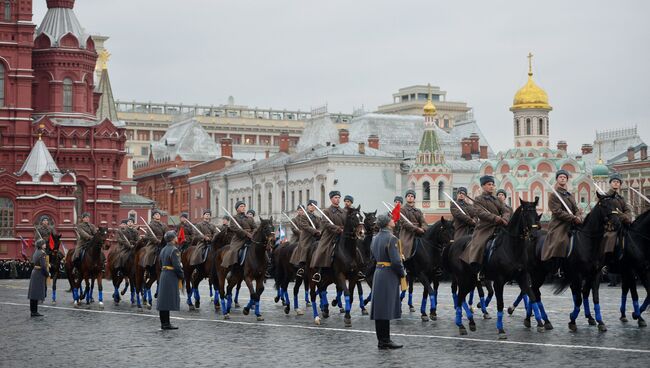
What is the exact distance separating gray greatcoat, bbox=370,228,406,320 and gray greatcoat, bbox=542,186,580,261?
3.81 m

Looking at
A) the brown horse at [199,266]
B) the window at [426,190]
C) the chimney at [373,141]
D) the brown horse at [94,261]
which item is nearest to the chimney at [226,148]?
the chimney at [373,141]

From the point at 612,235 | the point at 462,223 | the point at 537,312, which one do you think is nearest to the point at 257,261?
the point at 462,223

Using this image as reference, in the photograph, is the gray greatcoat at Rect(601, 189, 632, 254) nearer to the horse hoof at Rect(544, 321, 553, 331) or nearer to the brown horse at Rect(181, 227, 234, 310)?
the horse hoof at Rect(544, 321, 553, 331)

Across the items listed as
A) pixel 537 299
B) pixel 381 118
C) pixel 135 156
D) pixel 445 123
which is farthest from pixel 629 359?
pixel 445 123

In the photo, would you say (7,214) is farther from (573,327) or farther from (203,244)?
(573,327)

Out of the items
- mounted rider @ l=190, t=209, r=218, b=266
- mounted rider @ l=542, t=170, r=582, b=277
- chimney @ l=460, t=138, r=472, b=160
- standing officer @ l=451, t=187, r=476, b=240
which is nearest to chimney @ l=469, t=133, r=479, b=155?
chimney @ l=460, t=138, r=472, b=160

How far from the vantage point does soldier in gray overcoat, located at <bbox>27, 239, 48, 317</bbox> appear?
2559 cm

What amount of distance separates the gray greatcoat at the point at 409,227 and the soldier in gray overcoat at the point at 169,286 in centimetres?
477

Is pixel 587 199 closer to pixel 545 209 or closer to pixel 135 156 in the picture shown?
pixel 545 209

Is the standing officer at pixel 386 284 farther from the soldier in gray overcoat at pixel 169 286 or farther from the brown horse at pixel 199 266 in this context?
the brown horse at pixel 199 266

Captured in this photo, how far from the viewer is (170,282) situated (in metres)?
21.3

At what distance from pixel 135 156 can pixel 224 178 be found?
190 feet

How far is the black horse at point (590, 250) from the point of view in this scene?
19.1 m

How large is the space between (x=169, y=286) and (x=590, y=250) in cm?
774
